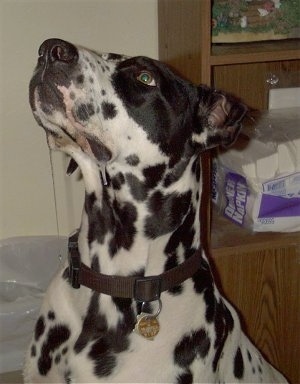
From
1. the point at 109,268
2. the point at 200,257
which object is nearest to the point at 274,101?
the point at 200,257

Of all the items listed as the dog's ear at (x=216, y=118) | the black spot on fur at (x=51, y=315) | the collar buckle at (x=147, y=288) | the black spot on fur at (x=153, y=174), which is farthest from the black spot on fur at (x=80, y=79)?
the black spot on fur at (x=51, y=315)

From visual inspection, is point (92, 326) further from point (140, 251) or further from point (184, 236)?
point (184, 236)

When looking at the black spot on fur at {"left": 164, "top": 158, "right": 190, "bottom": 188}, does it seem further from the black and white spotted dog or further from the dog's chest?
the dog's chest

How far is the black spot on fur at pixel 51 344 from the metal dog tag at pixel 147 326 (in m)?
0.19

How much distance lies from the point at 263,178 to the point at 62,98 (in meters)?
1.08

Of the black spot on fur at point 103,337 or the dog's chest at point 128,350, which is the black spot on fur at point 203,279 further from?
the black spot on fur at point 103,337

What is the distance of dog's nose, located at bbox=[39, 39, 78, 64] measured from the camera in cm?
143

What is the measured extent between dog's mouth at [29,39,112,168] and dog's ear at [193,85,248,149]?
35 cm

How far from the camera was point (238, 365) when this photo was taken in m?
1.81

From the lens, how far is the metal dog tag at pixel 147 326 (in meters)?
1.62

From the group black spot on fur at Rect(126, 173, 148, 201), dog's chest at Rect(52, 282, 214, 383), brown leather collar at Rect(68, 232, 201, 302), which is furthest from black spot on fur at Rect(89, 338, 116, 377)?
black spot on fur at Rect(126, 173, 148, 201)

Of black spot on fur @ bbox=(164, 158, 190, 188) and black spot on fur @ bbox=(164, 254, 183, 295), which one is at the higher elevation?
black spot on fur @ bbox=(164, 158, 190, 188)

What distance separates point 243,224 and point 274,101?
1.89ft

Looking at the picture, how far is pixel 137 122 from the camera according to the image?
159 cm
